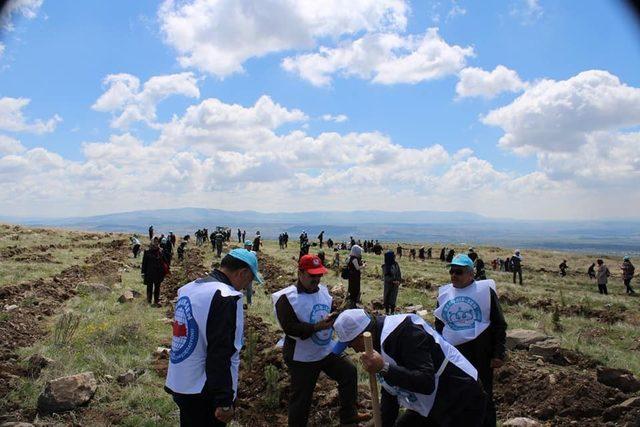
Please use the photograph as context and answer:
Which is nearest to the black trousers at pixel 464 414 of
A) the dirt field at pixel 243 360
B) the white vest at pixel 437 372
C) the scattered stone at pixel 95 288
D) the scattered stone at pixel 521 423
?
the white vest at pixel 437 372

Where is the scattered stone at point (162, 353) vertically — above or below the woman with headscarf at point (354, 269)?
below

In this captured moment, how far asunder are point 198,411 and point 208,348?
0.54 m

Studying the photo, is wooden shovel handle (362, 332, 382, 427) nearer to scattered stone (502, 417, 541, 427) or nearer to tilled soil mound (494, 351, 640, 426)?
scattered stone (502, 417, 541, 427)

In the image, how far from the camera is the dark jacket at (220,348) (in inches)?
142

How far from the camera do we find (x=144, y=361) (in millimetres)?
8539

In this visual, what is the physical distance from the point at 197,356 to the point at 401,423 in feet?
5.67

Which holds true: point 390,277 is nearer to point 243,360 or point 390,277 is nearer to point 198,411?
point 243,360

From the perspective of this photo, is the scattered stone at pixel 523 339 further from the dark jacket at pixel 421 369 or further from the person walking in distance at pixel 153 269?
the person walking in distance at pixel 153 269

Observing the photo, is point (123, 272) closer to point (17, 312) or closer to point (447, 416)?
Answer: point (17, 312)

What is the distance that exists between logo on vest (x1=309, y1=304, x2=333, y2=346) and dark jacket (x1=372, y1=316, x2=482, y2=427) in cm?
145

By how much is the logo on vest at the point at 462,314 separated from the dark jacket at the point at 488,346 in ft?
0.49

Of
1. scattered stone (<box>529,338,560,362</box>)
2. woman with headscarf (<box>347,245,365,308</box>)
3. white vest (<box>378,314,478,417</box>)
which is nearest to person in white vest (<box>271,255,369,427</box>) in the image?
white vest (<box>378,314,478,417</box>)

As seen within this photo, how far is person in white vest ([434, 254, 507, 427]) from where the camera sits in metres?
5.30

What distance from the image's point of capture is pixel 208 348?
3639 millimetres
